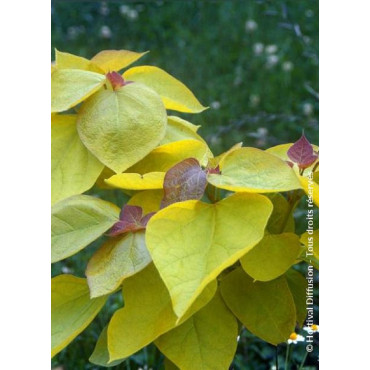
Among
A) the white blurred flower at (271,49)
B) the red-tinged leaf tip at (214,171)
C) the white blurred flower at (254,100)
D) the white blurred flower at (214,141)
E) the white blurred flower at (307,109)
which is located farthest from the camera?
the white blurred flower at (271,49)

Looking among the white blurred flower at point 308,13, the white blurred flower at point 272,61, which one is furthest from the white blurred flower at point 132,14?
the white blurred flower at point 308,13

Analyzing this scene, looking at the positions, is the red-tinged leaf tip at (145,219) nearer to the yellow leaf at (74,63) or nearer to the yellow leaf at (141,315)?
the yellow leaf at (141,315)

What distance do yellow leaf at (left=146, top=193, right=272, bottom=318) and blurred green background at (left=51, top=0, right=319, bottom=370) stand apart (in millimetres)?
1423

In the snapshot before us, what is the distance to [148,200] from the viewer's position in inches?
31.2

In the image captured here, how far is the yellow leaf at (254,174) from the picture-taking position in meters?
0.68

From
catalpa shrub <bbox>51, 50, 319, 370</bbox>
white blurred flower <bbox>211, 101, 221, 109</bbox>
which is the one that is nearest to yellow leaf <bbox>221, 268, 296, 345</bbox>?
catalpa shrub <bbox>51, 50, 319, 370</bbox>

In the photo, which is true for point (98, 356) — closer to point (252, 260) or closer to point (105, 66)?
point (252, 260)

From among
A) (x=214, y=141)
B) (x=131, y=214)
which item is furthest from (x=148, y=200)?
(x=214, y=141)

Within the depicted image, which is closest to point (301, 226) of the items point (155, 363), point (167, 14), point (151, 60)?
point (155, 363)

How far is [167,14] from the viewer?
2.63 meters

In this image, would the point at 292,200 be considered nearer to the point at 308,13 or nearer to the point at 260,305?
the point at 260,305

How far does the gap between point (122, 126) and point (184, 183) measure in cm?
12

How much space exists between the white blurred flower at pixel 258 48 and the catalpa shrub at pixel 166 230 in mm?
1805

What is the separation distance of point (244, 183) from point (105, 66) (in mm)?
338
